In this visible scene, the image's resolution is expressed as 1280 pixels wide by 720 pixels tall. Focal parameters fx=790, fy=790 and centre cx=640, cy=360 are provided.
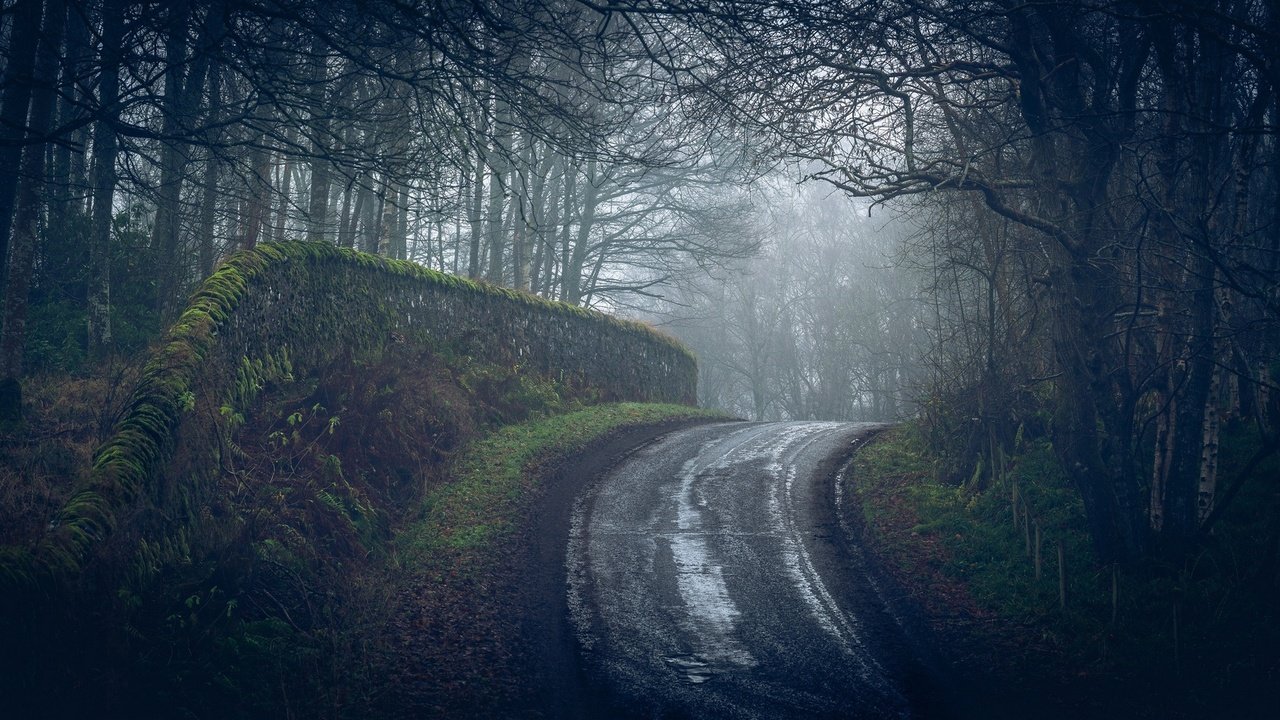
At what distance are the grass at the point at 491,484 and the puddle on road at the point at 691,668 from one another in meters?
3.29

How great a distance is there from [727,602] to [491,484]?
4.76 metres

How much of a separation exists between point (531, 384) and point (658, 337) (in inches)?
342

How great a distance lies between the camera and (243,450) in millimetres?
9305

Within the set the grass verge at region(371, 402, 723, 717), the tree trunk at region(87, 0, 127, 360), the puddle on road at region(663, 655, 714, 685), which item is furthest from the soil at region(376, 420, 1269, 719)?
the tree trunk at region(87, 0, 127, 360)

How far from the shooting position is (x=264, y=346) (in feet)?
34.2

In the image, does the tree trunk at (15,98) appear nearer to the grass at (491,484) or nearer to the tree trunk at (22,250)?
the tree trunk at (22,250)

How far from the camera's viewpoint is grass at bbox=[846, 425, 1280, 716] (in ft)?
20.8

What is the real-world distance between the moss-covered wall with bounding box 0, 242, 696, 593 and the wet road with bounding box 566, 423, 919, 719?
151 inches

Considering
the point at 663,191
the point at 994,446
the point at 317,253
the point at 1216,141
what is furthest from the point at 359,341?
the point at 663,191

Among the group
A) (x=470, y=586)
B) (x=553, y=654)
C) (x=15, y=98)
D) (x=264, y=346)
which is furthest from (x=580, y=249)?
(x=553, y=654)

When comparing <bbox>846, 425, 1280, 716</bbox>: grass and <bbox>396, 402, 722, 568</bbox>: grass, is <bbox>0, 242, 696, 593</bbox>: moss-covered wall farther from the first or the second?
<bbox>846, 425, 1280, 716</bbox>: grass

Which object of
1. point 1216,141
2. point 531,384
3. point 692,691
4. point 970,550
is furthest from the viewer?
point 531,384

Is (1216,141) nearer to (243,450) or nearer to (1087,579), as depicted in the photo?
(1087,579)

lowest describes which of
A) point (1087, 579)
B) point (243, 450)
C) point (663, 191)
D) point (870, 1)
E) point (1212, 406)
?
point (1087, 579)
